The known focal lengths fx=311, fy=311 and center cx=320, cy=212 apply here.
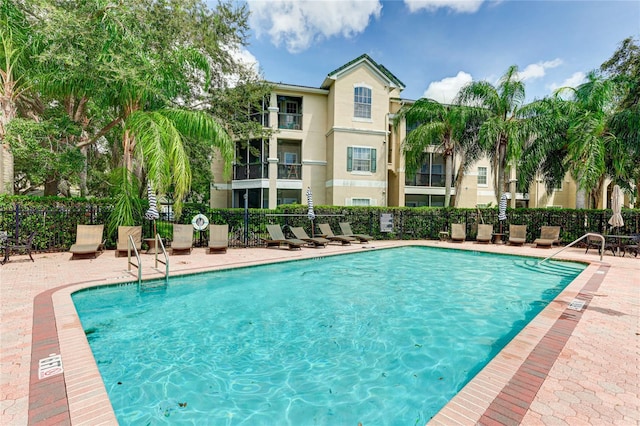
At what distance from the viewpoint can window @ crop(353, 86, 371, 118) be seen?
2183 centimetres

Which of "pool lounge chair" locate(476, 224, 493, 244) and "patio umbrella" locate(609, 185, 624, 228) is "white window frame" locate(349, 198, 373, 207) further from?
"patio umbrella" locate(609, 185, 624, 228)

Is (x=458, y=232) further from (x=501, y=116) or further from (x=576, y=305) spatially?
(x=576, y=305)

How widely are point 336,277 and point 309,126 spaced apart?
1538 centimetres

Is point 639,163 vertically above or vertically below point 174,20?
below

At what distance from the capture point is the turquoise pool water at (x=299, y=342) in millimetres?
3588

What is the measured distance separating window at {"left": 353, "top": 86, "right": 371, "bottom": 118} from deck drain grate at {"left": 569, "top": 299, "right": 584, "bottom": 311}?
17.9m

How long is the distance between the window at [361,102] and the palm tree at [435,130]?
2754 millimetres

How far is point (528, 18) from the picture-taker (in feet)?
39.6

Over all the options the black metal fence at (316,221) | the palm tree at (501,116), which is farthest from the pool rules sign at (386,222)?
the palm tree at (501,116)

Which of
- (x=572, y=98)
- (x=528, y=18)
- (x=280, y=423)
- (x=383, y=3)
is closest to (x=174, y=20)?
(x=383, y=3)

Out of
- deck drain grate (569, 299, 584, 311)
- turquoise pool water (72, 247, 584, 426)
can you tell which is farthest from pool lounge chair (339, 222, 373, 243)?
deck drain grate (569, 299, 584, 311)

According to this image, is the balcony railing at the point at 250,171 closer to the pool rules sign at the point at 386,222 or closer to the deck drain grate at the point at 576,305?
the pool rules sign at the point at 386,222

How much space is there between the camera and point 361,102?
21969mm

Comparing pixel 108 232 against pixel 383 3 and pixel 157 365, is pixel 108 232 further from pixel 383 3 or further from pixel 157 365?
pixel 383 3
